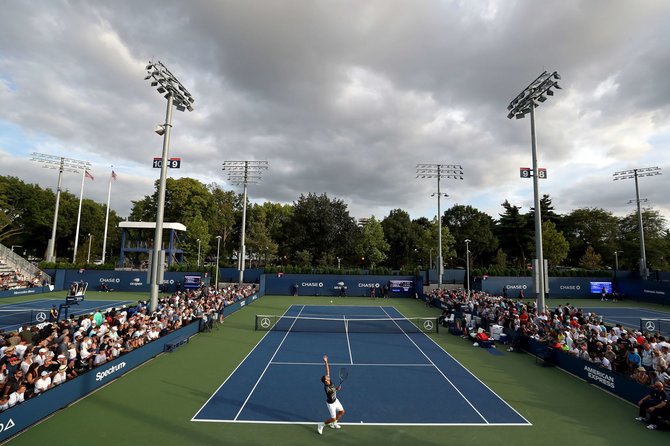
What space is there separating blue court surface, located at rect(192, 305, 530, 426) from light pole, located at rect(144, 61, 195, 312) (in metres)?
7.09

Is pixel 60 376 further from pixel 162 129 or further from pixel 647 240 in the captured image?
pixel 647 240

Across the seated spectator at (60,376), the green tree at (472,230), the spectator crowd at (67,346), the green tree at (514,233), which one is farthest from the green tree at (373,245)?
the seated spectator at (60,376)

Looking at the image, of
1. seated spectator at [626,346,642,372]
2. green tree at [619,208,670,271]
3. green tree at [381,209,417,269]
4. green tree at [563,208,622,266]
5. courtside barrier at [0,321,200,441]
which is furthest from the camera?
green tree at [381,209,417,269]

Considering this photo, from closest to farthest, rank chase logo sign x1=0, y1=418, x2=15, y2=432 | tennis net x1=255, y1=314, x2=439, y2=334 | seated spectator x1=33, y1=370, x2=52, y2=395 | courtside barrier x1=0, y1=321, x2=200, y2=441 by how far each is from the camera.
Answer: chase logo sign x1=0, y1=418, x2=15, y2=432
courtside barrier x1=0, y1=321, x2=200, y2=441
seated spectator x1=33, y1=370, x2=52, y2=395
tennis net x1=255, y1=314, x2=439, y2=334

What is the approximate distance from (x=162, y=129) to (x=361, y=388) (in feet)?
60.0

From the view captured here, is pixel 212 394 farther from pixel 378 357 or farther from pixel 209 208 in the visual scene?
pixel 209 208

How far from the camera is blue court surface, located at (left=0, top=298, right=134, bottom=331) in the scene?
2283 centimetres

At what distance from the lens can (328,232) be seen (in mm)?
63812

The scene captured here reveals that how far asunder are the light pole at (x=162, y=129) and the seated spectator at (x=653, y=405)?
2144 cm

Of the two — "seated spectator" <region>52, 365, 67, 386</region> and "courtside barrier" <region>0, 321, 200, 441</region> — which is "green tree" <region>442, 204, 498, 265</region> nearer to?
"courtside barrier" <region>0, 321, 200, 441</region>

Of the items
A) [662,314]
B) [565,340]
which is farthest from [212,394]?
[662,314]

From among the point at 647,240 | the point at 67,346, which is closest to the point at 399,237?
the point at 647,240

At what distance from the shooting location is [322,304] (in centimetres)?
3747

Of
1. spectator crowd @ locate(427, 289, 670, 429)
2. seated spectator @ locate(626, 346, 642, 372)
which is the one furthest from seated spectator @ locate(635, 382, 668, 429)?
seated spectator @ locate(626, 346, 642, 372)
